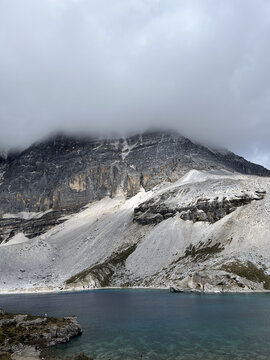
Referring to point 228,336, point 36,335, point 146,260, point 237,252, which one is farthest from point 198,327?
point 146,260

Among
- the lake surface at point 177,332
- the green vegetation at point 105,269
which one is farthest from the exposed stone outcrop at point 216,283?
the green vegetation at point 105,269

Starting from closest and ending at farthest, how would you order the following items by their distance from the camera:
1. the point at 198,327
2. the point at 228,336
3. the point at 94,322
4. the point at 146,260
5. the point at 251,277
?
the point at 228,336, the point at 198,327, the point at 94,322, the point at 251,277, the point at 146,260

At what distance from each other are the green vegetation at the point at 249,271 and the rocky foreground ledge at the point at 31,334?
7970 cm

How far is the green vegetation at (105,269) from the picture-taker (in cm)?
17288

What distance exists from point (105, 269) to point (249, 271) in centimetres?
7779

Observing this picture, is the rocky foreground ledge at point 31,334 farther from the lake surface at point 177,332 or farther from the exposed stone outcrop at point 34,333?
the lake surface at point 177,332

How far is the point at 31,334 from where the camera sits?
52.1 metres

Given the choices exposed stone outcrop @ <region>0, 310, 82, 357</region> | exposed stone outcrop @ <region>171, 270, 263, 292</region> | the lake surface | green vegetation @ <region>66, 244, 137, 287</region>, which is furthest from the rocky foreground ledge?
green vegetation @ <region>66, 244, 137, 287</region>

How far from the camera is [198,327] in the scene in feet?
193

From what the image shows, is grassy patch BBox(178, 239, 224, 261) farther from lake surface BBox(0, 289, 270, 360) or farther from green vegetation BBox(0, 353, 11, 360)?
green vegetation BBox(0, 353, 11, 360)

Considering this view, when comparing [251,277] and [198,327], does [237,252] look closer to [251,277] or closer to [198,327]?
[251,277]

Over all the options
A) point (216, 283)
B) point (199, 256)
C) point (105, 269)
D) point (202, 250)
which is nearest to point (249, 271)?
point (216, 283)

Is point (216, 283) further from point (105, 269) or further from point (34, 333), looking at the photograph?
point (34, 333)

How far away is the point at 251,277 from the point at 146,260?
62.4 metres
